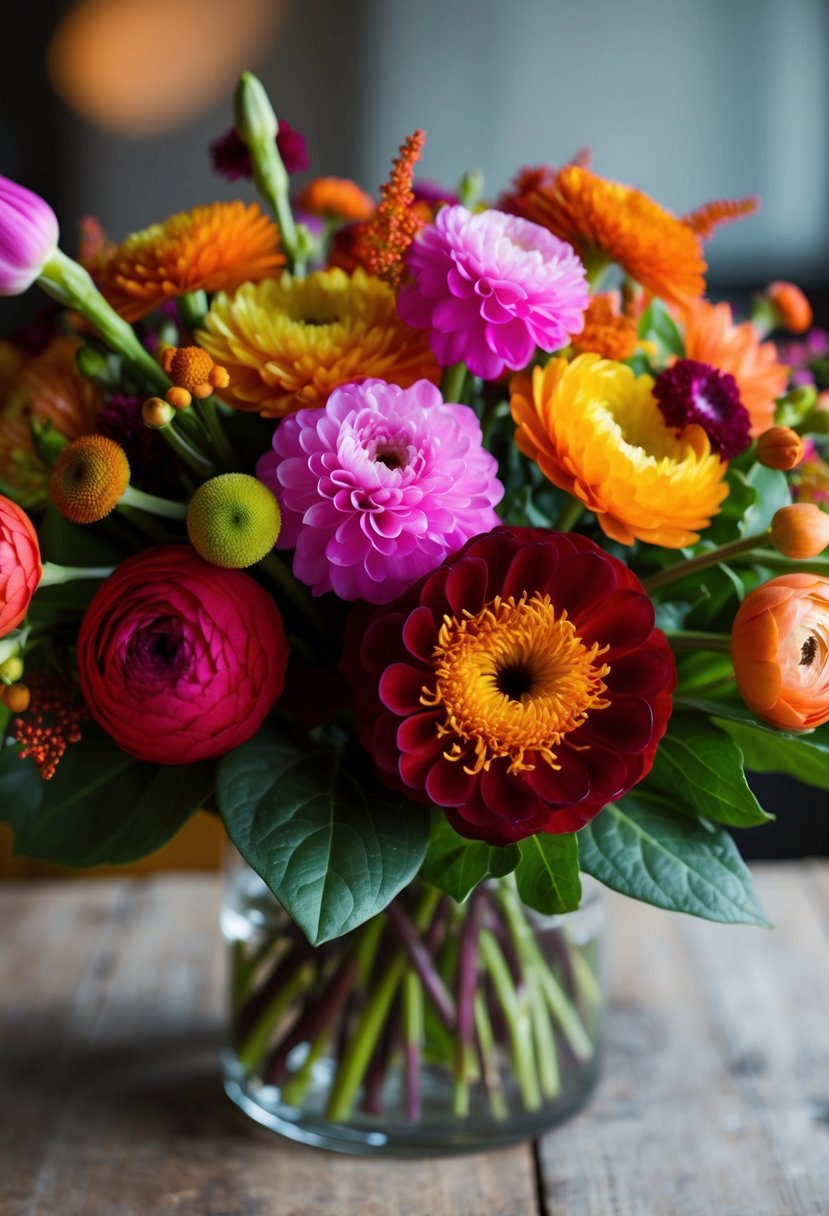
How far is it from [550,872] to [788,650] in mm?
125

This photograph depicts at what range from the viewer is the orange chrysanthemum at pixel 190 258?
508 millimetres

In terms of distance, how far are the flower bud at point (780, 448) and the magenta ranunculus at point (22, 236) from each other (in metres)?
0.28

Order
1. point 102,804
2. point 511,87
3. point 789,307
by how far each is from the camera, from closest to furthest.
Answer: point 102,804 < point 789,307 < point 511,87

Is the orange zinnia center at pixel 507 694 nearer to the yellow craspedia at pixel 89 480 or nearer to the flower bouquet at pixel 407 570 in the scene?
the flower bouquet at pixel 407 570

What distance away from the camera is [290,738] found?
0.53 meters

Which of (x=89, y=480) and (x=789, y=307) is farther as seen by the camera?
(x=789, y=307)

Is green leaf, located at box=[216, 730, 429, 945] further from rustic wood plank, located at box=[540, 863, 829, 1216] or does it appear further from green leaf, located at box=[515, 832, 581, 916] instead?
rustic wood plank, located at box=[540, 863, 829, 1216]

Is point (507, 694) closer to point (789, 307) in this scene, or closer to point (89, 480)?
point (89, 480)

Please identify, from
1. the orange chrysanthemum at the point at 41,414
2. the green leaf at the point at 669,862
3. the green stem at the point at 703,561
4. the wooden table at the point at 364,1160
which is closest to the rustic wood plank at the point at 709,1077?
the wooden table at the point at 364,1160

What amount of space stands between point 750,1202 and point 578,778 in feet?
0.89

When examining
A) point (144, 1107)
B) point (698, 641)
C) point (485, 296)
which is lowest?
point (144, 1107)

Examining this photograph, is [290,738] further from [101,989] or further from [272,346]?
[101,989]

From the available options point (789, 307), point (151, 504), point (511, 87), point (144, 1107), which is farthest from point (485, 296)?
point (511, 87)

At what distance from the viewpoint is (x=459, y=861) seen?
0.49m
